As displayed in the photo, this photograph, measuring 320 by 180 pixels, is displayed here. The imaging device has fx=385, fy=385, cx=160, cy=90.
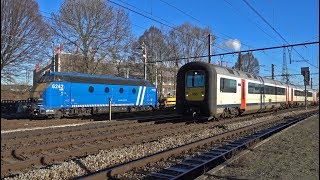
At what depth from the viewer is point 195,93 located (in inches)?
795

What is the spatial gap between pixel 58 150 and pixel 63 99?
13478 millimetres

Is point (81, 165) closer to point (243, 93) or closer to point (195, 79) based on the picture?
point (195, 79)

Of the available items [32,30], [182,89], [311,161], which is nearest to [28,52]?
[32,30]

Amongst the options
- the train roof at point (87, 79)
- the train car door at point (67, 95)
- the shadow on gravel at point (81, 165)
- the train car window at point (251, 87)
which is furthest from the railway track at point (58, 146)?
the train car window at point (251, 87)

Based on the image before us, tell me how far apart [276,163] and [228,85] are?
43.2 ft

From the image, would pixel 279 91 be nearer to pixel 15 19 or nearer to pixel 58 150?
pixel 15 19

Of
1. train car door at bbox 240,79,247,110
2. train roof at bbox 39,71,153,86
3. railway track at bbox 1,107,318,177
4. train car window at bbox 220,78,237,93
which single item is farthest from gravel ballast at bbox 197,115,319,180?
train roof at bbox 39,71,153,86

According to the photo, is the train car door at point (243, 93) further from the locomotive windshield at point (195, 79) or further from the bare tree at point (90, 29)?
the bare tree at point (90, 29)

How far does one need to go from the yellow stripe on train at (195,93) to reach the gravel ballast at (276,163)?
785cm

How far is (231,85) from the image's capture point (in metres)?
22.0

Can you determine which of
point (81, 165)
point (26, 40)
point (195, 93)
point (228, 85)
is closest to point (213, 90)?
point (195, 93)

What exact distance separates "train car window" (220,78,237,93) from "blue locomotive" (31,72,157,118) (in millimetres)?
6852

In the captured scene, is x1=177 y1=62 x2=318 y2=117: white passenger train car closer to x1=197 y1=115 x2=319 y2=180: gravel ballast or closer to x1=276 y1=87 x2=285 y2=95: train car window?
x1=197 y1=115 x2=319 y2=180: gravel ballast

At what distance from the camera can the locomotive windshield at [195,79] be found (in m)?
20.0
